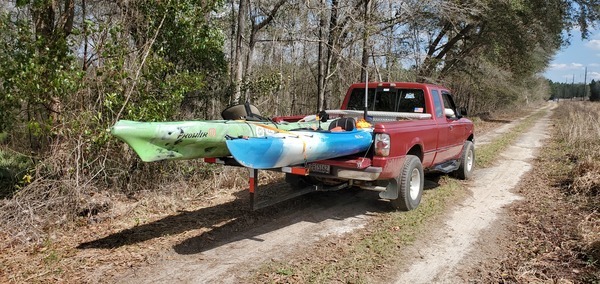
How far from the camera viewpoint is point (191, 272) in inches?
162

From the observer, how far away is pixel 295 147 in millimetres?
4656

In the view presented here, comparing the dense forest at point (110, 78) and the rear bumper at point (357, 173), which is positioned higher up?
the dense forest at point (110, 78)

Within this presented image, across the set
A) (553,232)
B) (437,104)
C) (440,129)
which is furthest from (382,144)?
(437,104)

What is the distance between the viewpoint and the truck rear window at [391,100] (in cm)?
733

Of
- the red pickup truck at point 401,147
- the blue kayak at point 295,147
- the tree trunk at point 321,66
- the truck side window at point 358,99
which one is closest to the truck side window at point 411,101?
the red pickup truck at point 401,147

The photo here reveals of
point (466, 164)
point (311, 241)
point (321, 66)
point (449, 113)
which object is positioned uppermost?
point (321, 66)

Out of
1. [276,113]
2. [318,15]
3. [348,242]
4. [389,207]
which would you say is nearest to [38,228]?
[348,242]

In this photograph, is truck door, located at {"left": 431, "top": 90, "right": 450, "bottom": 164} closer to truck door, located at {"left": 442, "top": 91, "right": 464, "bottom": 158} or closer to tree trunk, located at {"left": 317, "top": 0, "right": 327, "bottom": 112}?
truck door, located at {"left": 442, "top": 91, "right": 464, "bottom": 158}

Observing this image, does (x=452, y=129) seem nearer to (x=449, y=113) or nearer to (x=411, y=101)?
(x=449, y=113)

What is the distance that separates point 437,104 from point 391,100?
784 millimetres

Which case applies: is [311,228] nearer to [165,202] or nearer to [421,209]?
[421,209]

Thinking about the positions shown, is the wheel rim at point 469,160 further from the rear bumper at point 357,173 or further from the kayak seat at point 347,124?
the rear bumper at point 357,173

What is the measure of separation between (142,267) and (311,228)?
212 centimetres

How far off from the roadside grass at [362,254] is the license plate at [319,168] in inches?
34.0
